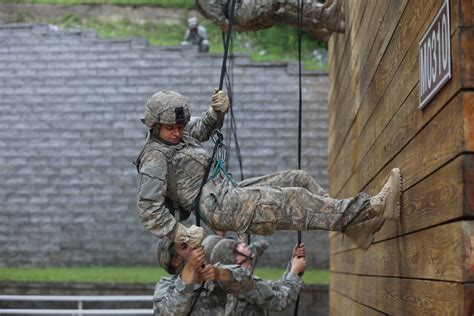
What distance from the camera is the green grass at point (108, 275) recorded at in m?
11.1

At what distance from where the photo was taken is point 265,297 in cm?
533

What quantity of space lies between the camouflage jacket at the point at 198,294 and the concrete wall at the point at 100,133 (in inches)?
350

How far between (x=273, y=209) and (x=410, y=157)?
0.70 m

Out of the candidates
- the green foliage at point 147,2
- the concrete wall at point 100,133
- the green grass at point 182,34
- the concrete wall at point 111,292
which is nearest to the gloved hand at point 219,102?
the concrete wall at point 111,292

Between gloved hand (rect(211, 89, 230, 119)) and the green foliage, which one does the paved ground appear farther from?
gloved hand (rect(211, 89, 230, 119))

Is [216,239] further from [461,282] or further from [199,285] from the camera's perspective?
[461,282]

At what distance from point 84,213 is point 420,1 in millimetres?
11752

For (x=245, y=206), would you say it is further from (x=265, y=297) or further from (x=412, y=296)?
(x=265, y=297)

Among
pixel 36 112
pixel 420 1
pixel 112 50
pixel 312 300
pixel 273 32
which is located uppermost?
pixel 273 32

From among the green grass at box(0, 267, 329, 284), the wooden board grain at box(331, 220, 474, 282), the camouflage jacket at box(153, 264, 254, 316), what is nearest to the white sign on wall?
the wooden board grain at box(331, 220, 474, 282)

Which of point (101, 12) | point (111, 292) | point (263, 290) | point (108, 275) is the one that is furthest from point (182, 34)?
point (263, 290)

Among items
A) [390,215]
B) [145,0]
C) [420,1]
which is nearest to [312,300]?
[390,215]

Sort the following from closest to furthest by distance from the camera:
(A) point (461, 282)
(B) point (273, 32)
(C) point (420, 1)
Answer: (A) point (461, 282), (C) point (420, 1), (B) point (273, 32)

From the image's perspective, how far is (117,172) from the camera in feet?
48.6
